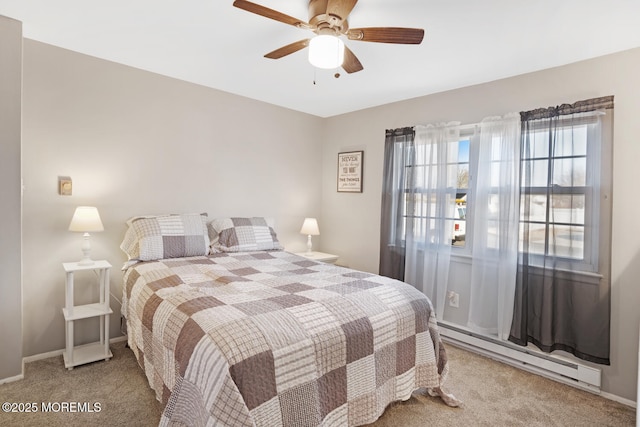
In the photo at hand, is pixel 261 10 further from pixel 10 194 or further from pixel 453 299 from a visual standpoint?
pixel 453 299

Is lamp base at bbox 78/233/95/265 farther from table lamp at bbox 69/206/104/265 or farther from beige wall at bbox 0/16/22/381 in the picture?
beige wall at bbox 0/16/22/381

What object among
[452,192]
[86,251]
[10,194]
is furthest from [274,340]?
[452,192]

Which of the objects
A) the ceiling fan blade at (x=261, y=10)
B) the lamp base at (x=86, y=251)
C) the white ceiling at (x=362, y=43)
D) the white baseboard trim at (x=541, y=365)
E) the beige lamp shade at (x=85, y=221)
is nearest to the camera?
the ceiling fan blade at (x=261, y=10)

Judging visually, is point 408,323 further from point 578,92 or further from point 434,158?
point 578,92

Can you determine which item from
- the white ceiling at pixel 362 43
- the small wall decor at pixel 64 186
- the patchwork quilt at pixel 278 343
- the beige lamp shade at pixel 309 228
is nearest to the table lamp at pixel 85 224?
the small wall decor at pixel 64 186

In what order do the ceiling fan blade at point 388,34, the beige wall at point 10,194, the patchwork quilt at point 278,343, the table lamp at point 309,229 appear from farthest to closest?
the table lamp at point 309,229 → the beige wall at point 10,194 → the ceiling fan blade at point 388,34 → the patchwork quilt at point 278,343

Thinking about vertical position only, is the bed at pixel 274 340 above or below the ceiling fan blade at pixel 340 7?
below

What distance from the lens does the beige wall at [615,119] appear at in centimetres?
217

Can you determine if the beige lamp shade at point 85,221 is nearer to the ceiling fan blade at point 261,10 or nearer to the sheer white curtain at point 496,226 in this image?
the ceiling fan blade at point 261,10

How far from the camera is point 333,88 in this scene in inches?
127

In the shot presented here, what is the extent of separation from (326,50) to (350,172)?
90.2 inches

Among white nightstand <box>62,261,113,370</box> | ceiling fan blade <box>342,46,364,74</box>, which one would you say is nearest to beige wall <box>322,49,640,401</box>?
ceiling fan blade <box>342,46,364,74</box>

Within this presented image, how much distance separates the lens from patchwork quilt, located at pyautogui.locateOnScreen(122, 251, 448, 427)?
130 centimetres

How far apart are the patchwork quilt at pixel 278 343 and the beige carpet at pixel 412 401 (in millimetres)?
204
